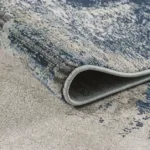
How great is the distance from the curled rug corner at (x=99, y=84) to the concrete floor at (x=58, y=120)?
33 mm

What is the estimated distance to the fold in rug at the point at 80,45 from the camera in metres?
1.54

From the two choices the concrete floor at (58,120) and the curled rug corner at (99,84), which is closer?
the concrete floor at (58,120)

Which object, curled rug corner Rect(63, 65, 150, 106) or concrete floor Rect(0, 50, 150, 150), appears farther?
curled rug corner Rect(63, 65, 150, 106)

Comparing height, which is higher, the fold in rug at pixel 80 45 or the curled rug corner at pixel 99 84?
the fold in rug at pixel 80 45

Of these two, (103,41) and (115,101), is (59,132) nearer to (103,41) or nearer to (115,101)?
(115,101)

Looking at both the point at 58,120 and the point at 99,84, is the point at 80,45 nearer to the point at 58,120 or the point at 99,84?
the point at 99,84

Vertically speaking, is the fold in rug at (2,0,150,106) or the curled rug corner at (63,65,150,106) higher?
the fold in rug at (2,0,150,106)

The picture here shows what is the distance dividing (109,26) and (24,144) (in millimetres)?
625

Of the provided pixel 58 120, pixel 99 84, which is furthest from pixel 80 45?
pixel 58 120

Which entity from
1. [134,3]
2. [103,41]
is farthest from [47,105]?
[134,3]

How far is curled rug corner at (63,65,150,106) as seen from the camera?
1586 millimetres

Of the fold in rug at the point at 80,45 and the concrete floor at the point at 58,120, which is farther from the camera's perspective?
the fold in rug at the point at 80,45

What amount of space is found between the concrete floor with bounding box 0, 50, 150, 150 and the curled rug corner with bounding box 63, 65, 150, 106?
33mm

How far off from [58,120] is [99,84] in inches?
9.5
